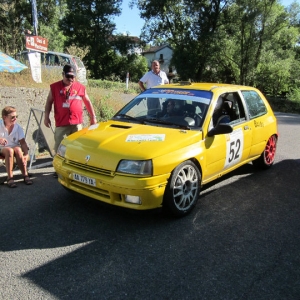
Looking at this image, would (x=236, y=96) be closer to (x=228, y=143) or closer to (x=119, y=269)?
(x=228, y=143)

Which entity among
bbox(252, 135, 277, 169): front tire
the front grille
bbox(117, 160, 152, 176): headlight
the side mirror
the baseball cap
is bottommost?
bbox(252, 135, 277, 169): front tire

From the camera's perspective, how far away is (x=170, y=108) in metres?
4.54

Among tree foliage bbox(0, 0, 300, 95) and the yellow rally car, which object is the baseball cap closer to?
the yellow rally car

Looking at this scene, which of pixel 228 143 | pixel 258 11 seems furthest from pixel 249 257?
pixel 258 11

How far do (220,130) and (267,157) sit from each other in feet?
7.37

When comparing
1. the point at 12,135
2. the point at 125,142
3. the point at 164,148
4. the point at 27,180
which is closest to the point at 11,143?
the point at 12,135

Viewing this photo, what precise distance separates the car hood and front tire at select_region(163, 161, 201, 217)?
290 millimetres

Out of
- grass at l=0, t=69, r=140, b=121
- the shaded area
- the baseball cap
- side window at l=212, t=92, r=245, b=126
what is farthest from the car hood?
grass at l=0, t=69, r=140, b=121

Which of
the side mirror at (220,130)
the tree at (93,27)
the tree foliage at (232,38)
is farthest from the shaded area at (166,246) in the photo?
the tree at (93,27)

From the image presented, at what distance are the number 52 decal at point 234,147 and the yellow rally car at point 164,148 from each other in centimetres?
1

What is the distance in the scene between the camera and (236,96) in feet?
16.7

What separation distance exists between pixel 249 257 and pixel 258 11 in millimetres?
29061

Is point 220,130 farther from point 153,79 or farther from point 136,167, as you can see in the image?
point 153,79

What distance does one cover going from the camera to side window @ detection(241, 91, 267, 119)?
5.27m
